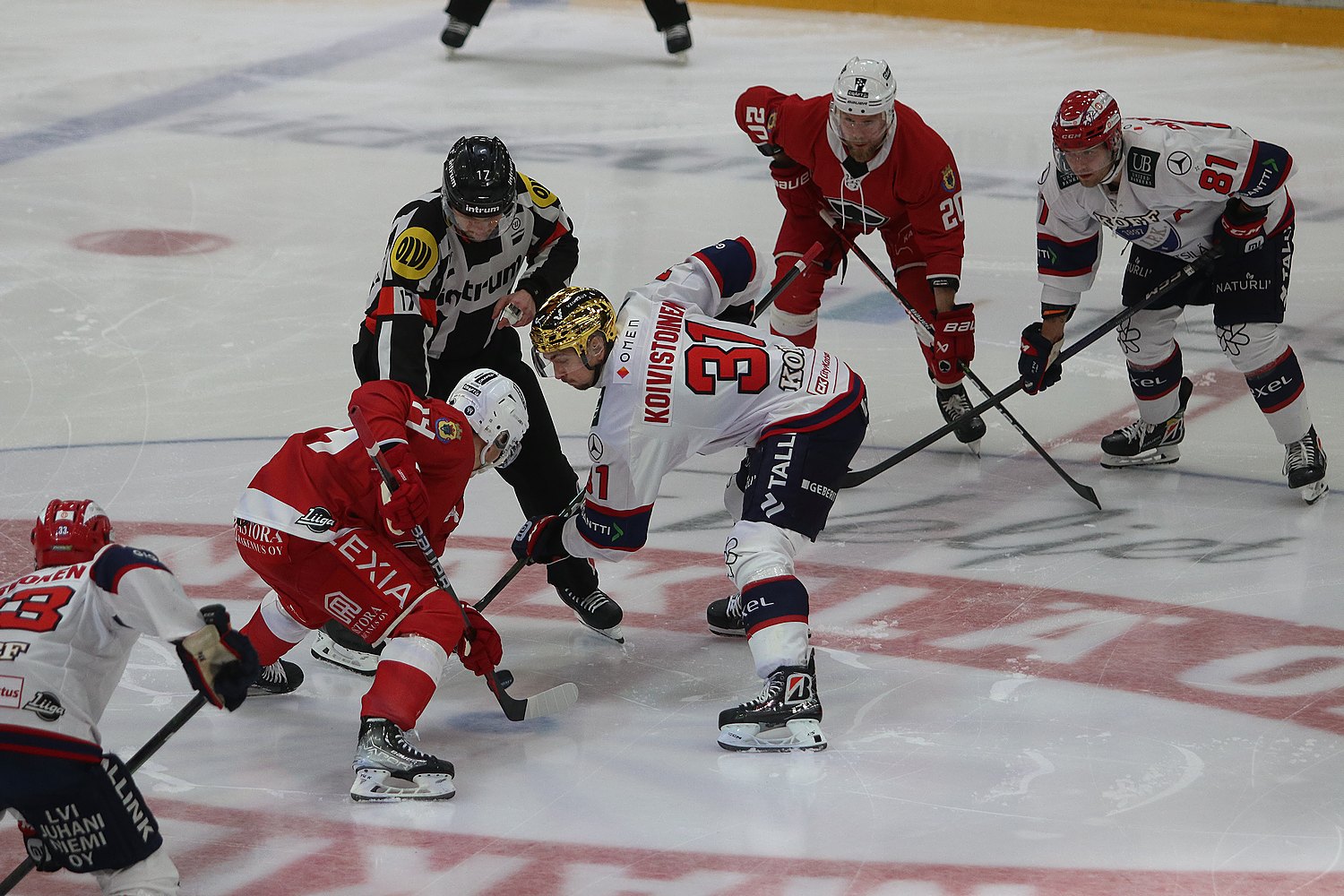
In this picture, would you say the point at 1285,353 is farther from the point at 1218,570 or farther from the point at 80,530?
the point at 80,530

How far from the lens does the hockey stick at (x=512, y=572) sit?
12.3 feet

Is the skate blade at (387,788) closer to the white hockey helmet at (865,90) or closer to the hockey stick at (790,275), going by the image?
the hockey stick at (790,275)

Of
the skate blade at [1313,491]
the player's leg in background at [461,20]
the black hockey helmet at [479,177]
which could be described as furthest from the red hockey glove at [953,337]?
the player's leg in background at [461,20]

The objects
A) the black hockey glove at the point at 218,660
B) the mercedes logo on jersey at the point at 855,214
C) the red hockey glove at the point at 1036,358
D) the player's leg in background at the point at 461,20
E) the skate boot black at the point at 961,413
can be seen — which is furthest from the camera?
the player's leg in background at the point at 461,20

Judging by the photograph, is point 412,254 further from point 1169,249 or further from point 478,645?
point 1169,249

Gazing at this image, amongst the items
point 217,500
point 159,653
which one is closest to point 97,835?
point 159,653

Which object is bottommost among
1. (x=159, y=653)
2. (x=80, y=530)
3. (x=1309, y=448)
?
(x=159, y=653)

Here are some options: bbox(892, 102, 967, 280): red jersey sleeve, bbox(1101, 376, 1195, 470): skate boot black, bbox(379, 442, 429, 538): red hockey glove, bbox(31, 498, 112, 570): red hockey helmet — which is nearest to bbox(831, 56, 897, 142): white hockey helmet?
Result: bbox(892, 102, 967, 280): red jersey sleeve

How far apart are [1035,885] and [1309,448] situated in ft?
7.28

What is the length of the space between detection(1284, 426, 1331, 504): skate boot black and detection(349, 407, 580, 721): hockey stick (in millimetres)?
2178

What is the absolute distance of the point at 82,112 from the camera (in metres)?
8.60

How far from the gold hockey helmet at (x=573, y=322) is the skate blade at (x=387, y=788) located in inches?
35.7

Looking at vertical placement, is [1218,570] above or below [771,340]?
below

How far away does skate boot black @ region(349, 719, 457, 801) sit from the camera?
3.12 meters
